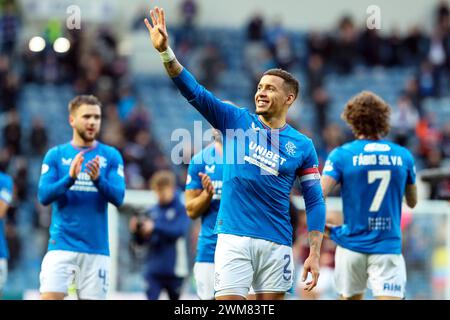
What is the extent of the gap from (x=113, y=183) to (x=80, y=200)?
344mm

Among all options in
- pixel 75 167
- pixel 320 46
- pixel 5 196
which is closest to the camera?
pixel 75 167

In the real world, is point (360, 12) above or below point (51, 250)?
above

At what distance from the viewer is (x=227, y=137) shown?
720cm

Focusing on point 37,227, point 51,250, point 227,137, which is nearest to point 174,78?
point 227,137

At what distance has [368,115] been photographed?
8.93 meters

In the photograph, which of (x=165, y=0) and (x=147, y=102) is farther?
(x=165, y=0)

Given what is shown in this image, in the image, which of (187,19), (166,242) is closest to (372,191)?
(166,242)

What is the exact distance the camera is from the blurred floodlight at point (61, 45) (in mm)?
23489

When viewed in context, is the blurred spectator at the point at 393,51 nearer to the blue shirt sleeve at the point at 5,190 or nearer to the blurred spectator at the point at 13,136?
the blurred spectator at the point at 13,136

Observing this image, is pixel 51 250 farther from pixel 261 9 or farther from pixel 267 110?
pixel 261 9

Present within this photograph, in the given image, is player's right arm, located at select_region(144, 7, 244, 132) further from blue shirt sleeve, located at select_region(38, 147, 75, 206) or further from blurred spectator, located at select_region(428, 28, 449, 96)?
blurred spectator, located at select_region(428, 28, 449, 96)

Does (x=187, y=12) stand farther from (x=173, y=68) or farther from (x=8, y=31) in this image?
(x=173, y=68)
